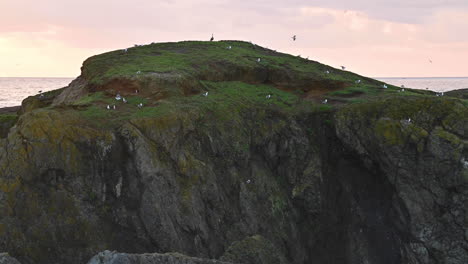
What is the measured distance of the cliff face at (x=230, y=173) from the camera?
19266 mm

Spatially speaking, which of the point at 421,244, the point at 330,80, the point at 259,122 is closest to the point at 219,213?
the point at 259,122

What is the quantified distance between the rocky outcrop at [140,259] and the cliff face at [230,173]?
214 millimetres

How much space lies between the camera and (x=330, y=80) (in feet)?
105

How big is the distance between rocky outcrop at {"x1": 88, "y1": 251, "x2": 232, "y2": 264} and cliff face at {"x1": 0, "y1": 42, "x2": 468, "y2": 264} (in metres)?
0.21

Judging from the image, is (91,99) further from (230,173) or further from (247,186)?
(247,186)

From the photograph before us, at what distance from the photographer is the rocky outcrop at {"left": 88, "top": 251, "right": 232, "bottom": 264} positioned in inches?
583

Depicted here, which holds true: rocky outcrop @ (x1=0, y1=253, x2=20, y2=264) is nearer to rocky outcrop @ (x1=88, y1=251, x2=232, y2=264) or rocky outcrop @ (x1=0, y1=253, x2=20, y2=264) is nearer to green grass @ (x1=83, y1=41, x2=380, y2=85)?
rocky outcrop @ (x1=88, y1=251, x2=232, y2=264)

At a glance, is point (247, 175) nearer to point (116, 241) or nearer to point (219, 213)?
point (219, 213)

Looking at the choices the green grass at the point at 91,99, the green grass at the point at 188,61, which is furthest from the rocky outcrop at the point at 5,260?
the green grass at the point at 188,61

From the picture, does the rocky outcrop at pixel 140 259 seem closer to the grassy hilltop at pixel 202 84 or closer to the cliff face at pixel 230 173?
the cliff face at pixel 230 173

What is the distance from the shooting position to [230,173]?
23250 mm

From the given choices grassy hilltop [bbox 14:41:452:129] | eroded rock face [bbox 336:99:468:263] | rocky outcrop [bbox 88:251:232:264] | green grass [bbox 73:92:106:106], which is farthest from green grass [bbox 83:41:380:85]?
rocky outcrop [bbox 88:251:232:264]

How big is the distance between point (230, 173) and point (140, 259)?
888cm

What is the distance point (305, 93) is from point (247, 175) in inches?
413
